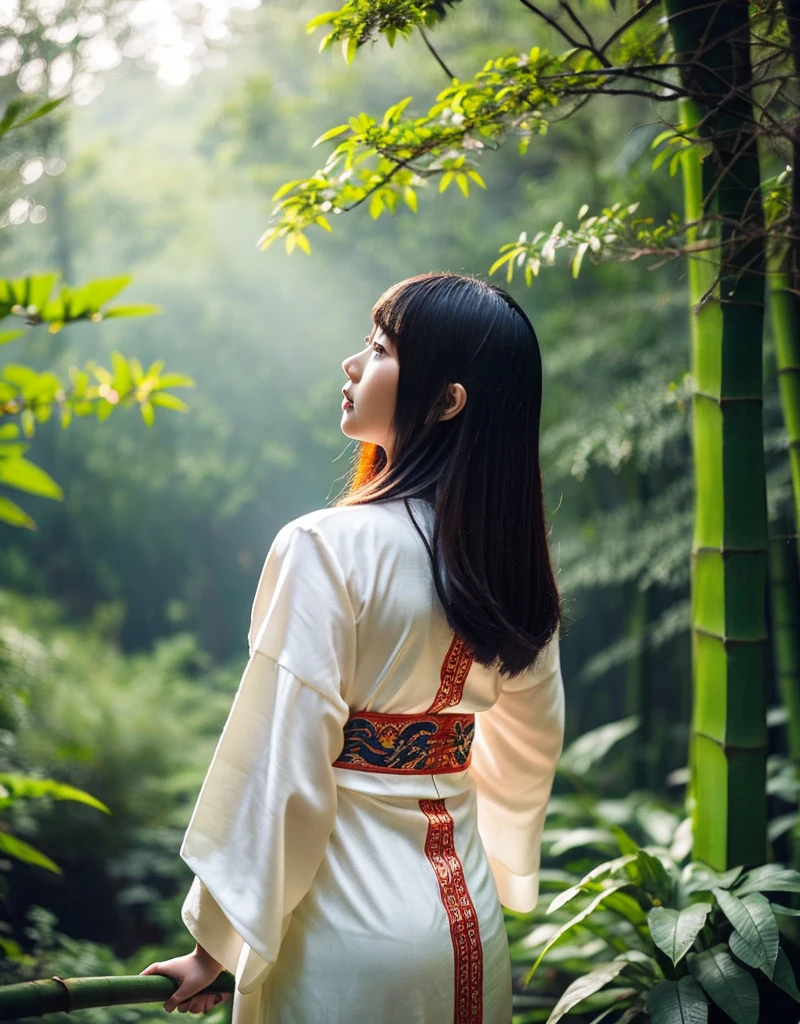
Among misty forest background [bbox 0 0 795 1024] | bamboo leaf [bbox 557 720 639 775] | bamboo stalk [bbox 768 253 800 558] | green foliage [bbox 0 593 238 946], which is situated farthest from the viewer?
misty forest background [bbox 0 0 795 1024]

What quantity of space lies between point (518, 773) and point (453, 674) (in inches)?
13.8

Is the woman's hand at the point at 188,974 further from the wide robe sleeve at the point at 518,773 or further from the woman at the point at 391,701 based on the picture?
the wide robe sleeve at the point at 518,773

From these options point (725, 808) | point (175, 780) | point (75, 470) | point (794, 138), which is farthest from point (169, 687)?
point (794, 138)

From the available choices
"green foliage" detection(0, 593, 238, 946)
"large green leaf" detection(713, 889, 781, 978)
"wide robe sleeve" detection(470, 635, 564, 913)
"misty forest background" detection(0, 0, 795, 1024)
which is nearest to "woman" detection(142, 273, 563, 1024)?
"wide robe sleeve" detection(470, 635, 564, 913)

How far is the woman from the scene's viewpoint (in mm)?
1010

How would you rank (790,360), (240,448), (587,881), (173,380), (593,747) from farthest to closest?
1. (240,448)
2. (593,747)
3. (790,360)
4. (587,881)
5. (173,380)

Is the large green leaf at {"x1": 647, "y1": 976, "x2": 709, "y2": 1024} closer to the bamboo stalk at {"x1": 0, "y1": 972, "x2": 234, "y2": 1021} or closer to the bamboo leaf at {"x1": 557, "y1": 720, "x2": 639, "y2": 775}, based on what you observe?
the bamboo stalk at {"x1": 0, "y1": 972, "x2": 234, "y2": 1021}

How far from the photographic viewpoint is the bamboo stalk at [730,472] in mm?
1425

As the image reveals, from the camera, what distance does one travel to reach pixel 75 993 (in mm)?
945

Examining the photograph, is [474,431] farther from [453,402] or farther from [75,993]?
[75,993]

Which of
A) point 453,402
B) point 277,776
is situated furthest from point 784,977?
point 453,402

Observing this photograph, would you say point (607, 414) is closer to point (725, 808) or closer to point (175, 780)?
point (725, 808)

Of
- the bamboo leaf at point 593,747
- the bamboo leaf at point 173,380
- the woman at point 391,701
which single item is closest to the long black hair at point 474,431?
the woman at point 391,701

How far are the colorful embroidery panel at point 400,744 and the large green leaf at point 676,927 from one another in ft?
1.39
